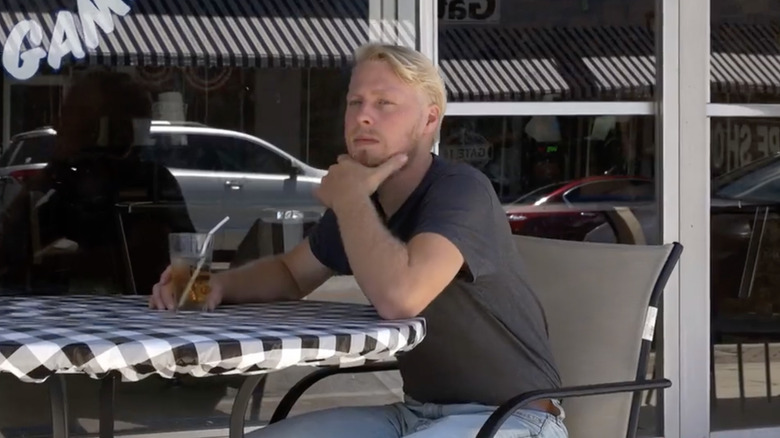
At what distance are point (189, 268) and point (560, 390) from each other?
0.78 meters

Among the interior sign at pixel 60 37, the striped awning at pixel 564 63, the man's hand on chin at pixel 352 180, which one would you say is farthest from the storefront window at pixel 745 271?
the man's hand on chin at pixel 352 180

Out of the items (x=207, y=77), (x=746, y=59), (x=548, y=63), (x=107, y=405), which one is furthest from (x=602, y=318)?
(x=746, y=59)

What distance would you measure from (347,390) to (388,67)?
213 centimetres

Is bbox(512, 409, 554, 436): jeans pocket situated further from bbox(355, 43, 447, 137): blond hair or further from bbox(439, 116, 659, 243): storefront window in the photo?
bbox(439, 116, 659, 243): storefront window

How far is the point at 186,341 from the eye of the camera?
1959mm

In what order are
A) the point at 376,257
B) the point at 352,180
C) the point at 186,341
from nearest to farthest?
the point at 186,341
the point at 376,257
the point at 352,180

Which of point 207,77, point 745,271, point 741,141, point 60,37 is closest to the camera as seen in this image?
point 60,37

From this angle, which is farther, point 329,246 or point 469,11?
point 469,11

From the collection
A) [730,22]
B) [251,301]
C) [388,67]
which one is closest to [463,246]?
[388,67]

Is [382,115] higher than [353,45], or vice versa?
[353,45]

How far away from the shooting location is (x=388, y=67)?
2471 mm

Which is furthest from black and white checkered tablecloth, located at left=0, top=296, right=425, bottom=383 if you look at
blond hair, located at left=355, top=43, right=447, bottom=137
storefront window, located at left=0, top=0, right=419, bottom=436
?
storefront window, located at left=0, top=0, right=419, bottom=436

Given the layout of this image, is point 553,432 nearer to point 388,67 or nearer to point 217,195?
point 388,67

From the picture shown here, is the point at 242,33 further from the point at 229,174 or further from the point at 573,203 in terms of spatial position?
the point at 573,203
